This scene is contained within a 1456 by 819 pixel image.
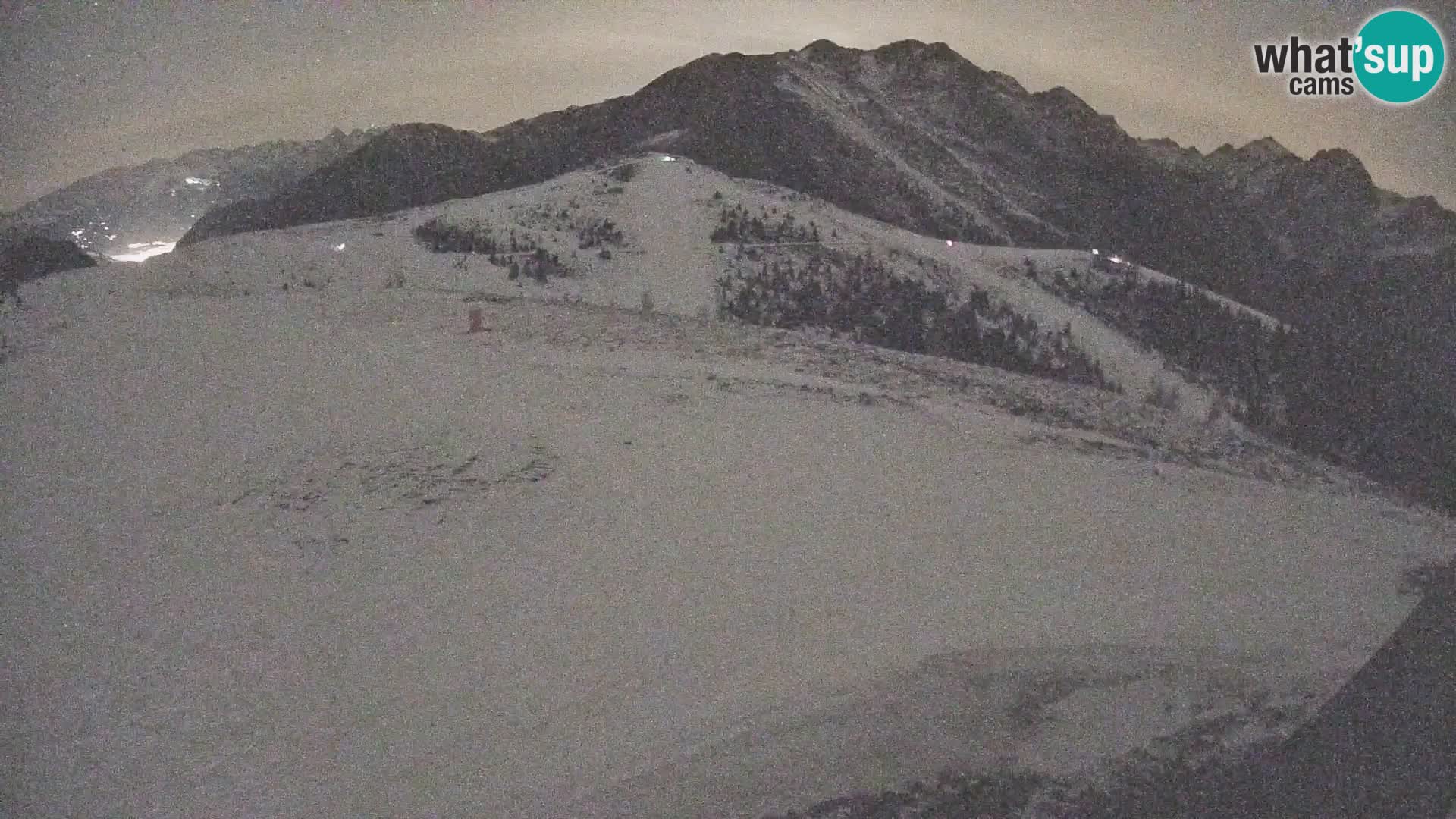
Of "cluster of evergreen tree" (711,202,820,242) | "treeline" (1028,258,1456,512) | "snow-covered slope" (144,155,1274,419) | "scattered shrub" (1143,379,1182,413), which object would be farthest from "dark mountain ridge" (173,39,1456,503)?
"cluster of evergreen tree" (711,202,820,242)

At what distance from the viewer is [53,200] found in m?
5.51

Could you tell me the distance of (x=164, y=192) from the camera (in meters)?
6.19

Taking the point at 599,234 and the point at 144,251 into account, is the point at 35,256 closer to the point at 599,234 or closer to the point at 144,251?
the point at 144,251

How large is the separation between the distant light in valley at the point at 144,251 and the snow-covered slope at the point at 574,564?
32cm

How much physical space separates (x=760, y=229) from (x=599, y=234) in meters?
1.90

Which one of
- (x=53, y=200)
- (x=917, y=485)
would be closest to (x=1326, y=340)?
(x=917, y=485)

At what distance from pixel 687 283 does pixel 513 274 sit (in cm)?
175

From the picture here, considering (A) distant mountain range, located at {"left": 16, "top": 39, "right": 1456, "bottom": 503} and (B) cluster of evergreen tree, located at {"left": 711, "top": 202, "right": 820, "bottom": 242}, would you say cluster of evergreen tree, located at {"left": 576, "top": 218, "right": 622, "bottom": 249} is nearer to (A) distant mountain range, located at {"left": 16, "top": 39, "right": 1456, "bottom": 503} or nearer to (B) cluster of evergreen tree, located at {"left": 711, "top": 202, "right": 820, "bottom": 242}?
(A) distant mountain range, located at {"left": 16, "top": 39, "right": 1456, "bottom": 503}

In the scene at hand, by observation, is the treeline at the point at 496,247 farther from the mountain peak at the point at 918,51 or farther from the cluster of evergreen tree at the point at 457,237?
the mountain peak at the point at 918,51

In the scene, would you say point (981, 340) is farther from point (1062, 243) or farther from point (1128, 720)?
point (1128, 720)

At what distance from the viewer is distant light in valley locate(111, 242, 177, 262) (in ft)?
20.1

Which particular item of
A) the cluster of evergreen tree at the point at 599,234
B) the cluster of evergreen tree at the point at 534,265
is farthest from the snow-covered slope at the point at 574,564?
the cluster of evergreen tree at the point at 599,234

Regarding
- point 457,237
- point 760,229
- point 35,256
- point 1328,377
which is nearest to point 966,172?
point 760,229

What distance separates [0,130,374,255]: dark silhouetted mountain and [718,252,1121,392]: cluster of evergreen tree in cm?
386
